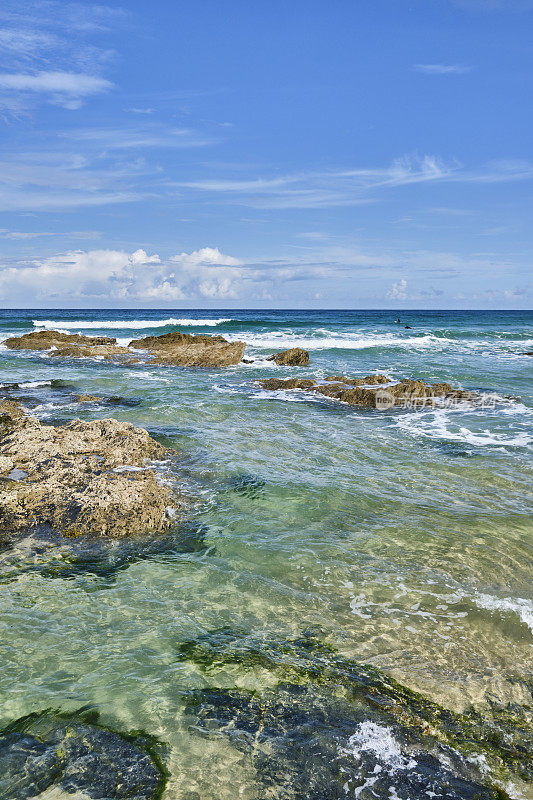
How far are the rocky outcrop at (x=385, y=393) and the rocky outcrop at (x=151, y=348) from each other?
7664mm

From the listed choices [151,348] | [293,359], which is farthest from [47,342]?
[293,359]

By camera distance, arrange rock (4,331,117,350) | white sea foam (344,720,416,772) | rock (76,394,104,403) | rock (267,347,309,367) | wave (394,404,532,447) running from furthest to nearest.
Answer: rock (4,331,117,350) → rock (267,347,309,367) → rock (76,394,104,403) → wave (394,404,532,447) → white sea foam (344,720,416,772)

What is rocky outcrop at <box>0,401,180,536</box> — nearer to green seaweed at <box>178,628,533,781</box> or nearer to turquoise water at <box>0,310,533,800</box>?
turquoise water at <box>0,310,533,800</box>

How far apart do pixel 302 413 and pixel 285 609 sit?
9.36m

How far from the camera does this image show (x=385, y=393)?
15820mm

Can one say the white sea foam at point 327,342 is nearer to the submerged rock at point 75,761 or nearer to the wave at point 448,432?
the wave at point 448,432

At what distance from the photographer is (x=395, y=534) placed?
6.46 metres

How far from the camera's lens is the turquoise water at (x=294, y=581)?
3792 mm

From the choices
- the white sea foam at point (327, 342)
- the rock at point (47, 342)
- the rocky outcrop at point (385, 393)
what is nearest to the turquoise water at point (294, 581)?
the rocky outcrop at point (385, 393)

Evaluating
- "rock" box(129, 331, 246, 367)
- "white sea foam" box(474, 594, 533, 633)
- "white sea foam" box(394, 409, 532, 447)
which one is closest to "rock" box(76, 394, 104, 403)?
"white sea foam" box(394, 409, 532, 447)

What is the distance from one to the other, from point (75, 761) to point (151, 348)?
29082 millimetres

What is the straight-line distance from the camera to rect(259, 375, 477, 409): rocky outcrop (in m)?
15.6

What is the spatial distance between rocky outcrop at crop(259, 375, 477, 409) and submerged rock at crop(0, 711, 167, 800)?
12936 millimetres

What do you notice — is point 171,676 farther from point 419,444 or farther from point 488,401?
point 488,401
